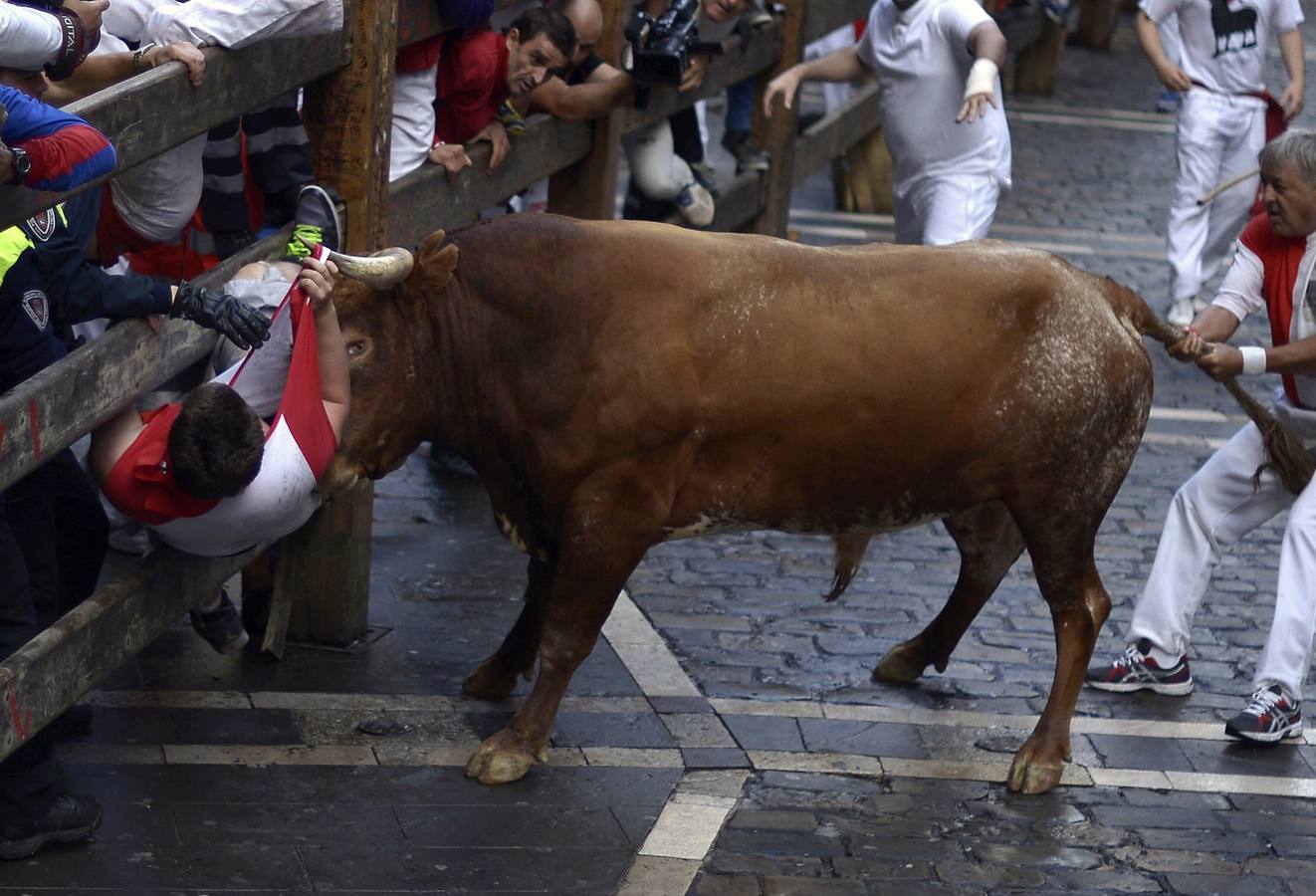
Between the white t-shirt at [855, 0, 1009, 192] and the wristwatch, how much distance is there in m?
4.86

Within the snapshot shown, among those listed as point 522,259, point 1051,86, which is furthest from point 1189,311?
point 1051,86

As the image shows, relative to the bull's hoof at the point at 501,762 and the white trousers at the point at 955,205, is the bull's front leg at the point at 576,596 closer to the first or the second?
the bull's hoof at the point at 501,762

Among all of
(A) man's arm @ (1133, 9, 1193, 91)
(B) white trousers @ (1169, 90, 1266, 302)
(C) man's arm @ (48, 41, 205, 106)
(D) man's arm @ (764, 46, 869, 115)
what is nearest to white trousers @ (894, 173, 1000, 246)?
(D) man's arm @ (764, 46, 869, 115)

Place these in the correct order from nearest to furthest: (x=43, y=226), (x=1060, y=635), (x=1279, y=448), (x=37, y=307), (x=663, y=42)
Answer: (x=37, y=307), (x=43, y=226), (x=1060, y=635), (x=1279, y=448), (x=663, y=42)

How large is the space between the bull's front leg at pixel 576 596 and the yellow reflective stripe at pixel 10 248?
1.57 meters

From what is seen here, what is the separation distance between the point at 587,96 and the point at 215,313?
10.0ft

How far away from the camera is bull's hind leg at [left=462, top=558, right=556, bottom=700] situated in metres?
5.54

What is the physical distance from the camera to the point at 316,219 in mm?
5168

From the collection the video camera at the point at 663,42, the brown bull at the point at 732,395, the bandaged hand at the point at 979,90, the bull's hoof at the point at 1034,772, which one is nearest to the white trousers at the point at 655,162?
the video camera at the point at 663,42

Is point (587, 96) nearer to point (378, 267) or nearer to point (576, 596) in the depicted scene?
point (378, 267)

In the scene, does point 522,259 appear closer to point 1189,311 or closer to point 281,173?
point 281,173

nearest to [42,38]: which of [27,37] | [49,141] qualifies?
[27,37]

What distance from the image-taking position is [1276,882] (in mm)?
4770

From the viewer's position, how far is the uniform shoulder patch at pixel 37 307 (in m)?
4.31
